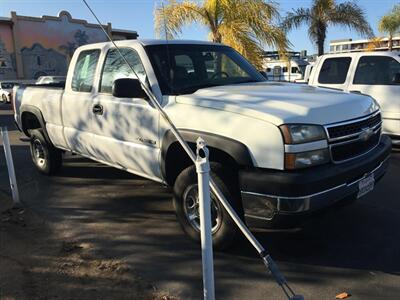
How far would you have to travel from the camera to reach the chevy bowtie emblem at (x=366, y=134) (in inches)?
161

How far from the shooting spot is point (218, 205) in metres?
3.95

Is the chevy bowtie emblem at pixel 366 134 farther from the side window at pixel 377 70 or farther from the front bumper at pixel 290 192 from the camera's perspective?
the side window at pixel 377 70

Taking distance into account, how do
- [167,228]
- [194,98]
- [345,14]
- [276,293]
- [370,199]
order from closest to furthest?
[276,293] < [194,98] < [167,228] < [370,199] < [345,14]

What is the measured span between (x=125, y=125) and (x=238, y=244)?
177 cm

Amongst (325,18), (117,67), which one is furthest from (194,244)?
(325,18)

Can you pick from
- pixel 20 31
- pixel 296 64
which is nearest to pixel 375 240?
pixel 296 64

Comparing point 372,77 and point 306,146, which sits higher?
point 372,77

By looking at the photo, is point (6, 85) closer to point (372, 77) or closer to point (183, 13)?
point (183, 13)

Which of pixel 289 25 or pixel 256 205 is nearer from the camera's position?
pixel 256 205

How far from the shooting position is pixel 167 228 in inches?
192

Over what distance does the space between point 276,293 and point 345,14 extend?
17.0 meters

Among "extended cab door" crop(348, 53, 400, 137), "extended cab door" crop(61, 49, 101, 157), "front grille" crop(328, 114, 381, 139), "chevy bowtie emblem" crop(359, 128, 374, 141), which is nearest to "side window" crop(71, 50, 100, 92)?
"extended cab door" crop(61, 49, 101, 157)

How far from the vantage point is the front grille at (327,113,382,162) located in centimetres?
375

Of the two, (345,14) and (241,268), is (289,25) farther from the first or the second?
(241,268)
